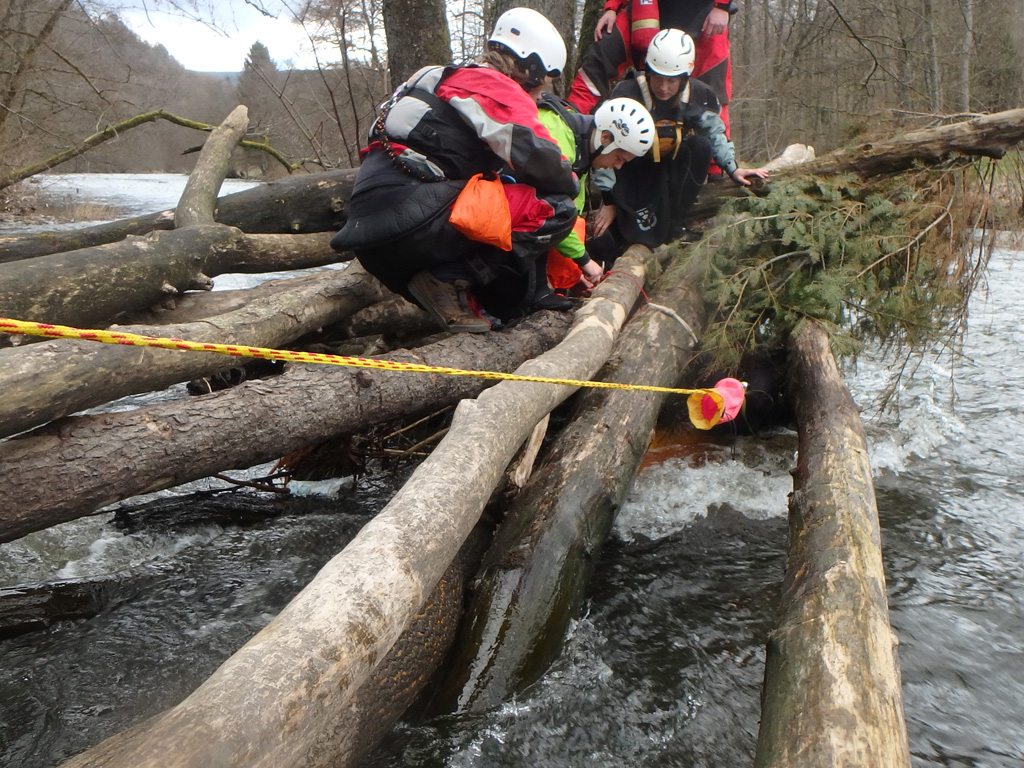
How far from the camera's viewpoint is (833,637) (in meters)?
1.98

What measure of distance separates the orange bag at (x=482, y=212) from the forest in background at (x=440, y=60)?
9.76ft

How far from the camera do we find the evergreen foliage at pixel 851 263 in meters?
4.21

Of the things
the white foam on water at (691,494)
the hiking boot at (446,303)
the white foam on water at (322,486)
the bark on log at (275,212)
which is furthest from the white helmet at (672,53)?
the white foam on water at (322,486)

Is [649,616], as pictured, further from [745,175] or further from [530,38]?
[745,175]

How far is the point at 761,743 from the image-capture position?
1772 millimetres

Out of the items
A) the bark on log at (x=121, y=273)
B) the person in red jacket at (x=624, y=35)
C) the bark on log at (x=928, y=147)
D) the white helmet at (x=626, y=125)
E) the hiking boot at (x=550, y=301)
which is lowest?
the hiking boot at (x=550, y=301)

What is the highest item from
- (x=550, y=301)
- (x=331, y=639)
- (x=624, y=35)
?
(x=624, y=35)

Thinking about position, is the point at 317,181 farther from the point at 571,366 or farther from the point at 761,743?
the point at 761,743

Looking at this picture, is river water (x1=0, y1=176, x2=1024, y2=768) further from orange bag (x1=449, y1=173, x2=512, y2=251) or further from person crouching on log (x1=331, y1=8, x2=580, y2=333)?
orange bag (x1=449, y1=173, x2=512, y2=251)

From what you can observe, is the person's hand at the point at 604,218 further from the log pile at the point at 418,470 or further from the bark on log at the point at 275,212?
the bark on log at the point at 275,212

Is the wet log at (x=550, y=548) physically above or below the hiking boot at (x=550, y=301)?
below

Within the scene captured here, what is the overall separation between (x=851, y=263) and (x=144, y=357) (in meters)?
3.67

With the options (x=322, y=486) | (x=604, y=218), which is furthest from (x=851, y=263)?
(x=322, y=486)

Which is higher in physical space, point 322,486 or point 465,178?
point 465,178
